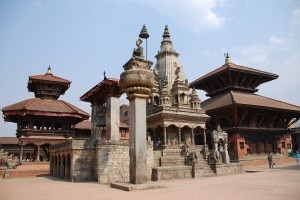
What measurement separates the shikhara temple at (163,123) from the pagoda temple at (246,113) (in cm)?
12

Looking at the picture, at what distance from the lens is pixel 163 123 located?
97.1 feet

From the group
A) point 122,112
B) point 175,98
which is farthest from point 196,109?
point 122,112

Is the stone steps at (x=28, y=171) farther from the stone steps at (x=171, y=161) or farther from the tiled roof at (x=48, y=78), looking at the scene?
the tiled roof at (x=48, y=78)

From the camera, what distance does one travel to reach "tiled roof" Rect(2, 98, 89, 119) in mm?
28141

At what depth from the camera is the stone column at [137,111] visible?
12453 mm

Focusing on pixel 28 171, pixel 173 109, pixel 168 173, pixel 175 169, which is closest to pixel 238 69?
pixel 173 109

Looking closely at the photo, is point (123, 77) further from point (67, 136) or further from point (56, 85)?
point (56, 85)

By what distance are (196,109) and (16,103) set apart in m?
21.6

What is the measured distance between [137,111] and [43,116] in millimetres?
20547

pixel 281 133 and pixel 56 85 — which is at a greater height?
pixel 56 85

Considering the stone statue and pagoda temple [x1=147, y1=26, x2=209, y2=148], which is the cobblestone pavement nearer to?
the stone statue

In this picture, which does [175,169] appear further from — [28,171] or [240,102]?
[240,102]

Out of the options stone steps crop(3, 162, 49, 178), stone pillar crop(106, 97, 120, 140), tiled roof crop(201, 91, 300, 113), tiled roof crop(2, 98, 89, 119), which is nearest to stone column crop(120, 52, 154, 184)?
stone pillar crop(106, 97, 120, 140)

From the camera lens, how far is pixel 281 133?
35562mm
